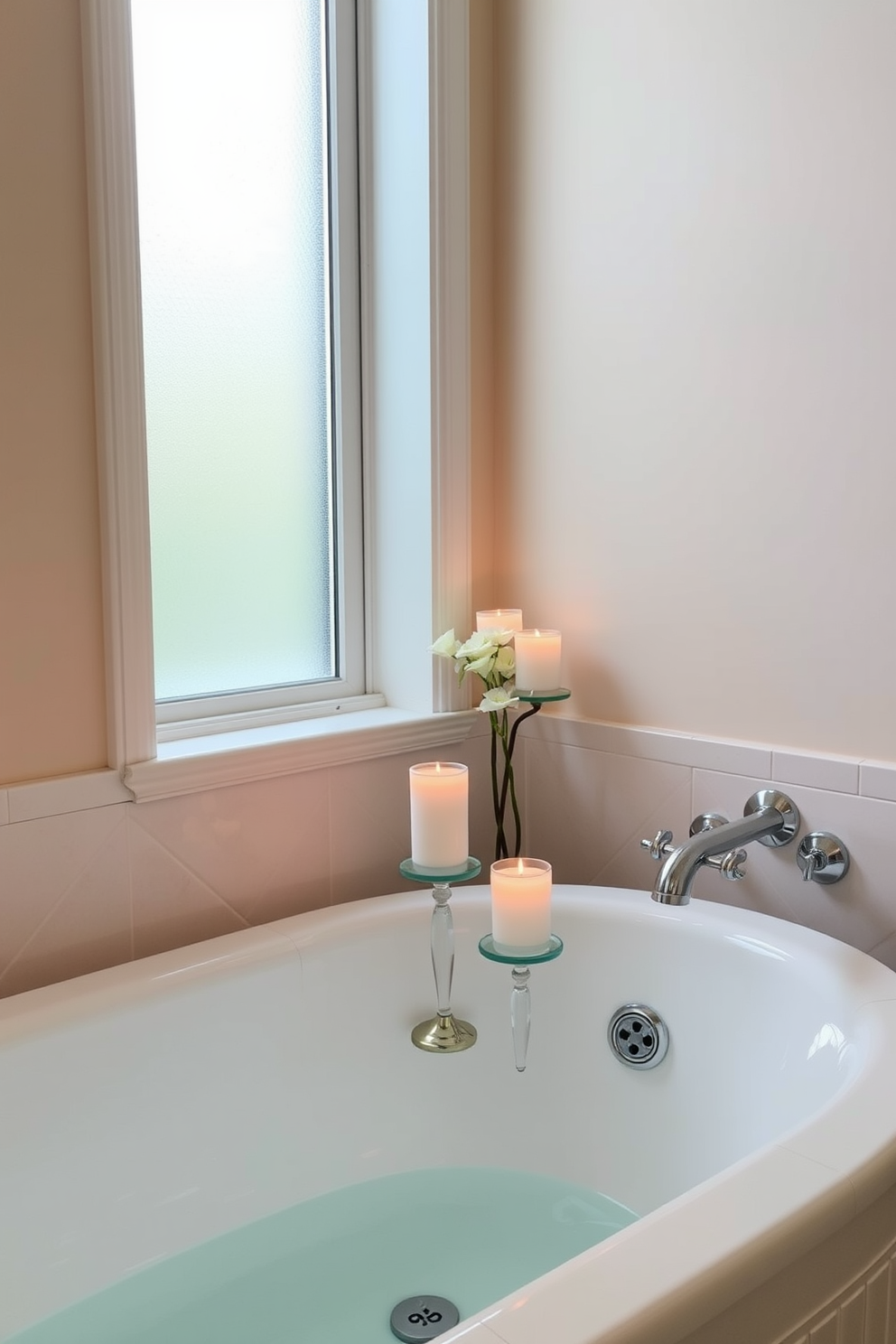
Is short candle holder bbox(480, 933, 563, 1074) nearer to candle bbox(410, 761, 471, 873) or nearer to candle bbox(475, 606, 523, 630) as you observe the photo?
candle bbox(410, 761, 471, 873)

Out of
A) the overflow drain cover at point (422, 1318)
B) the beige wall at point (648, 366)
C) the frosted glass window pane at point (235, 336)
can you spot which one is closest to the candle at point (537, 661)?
the beige wall at point (648, 366)

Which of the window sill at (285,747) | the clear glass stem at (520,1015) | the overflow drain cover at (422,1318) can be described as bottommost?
the overflow drain cover at (422,1318)

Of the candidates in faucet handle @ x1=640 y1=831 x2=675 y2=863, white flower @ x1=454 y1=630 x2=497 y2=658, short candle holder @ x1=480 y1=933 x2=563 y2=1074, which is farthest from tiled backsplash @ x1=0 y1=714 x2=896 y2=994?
short candle holder @ x1=480 y1=933 x2=563 y2=1074

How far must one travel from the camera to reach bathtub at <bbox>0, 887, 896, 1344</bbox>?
103 centimetres

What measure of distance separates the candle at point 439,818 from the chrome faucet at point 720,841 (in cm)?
29

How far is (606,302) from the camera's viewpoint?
1845mm

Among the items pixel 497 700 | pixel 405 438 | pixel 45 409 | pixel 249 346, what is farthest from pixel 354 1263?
pixel 249 346

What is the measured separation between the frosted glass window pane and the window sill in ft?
0.48

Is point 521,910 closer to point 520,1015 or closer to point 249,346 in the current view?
point 520,1015

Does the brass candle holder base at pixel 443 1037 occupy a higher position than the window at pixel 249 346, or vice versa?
the window at pixel 249 346

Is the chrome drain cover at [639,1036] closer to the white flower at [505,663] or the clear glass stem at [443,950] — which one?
the clear glass stem at [443,950]

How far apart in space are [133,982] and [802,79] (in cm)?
149

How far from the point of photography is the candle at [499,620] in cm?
193

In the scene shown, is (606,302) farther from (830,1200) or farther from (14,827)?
(830,1200)
